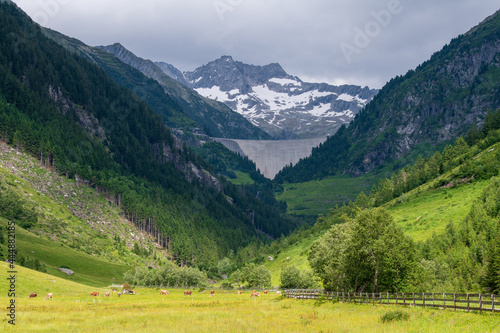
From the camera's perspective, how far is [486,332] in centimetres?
3136

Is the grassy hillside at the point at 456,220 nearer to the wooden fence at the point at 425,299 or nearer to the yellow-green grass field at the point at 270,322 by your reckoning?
the wooden fence at the point at 425,299

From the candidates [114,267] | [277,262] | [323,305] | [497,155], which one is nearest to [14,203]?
[114,267]

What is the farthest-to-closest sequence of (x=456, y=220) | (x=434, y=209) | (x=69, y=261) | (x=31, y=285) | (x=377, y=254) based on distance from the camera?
1. (x=69, y=261)
2. (x=434, y=209)
3. (x=456, y=220)
4. (x=31, y=285)
5. (x=377, y=254)

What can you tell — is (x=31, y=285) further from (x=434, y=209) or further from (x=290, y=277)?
(x=434, y=209)

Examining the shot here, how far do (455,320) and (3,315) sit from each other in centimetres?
4683

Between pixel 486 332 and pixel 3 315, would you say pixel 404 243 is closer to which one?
pixel 486 332

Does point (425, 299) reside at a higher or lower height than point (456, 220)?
lower

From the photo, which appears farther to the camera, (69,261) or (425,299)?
(69,261)

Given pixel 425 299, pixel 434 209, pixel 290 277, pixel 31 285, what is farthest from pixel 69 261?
pixel 425 299

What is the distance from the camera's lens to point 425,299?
48031mm

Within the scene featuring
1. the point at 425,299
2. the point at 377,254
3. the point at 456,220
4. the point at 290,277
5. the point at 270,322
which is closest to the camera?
the point at 270,322

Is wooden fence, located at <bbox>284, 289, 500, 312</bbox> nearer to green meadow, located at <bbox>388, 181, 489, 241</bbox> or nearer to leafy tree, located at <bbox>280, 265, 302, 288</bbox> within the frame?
leafy tree, located at <bbox>280, 265, 302, 288</bbox>

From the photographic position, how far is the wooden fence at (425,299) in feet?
128

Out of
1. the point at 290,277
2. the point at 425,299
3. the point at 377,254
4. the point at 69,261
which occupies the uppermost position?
the point at 377,254
